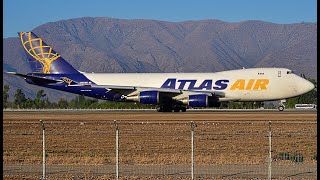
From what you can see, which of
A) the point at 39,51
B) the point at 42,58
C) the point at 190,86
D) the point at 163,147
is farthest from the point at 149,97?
the point at 163,147

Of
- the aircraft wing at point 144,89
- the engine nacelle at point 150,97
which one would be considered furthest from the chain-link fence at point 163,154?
the aircraft wing at point 144,89

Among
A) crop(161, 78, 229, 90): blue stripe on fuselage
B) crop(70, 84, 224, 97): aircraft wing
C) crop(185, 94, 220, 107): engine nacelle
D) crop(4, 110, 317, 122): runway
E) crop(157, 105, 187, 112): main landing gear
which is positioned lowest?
crop(4, 110, 317, 122): runway

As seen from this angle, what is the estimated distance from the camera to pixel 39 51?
2660 inches

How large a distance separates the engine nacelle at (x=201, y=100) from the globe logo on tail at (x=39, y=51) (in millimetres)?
15073

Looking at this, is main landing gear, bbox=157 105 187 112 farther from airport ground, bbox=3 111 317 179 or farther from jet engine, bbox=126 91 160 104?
airport ground, bbox=3 111 317 179

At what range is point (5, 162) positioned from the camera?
823 inches

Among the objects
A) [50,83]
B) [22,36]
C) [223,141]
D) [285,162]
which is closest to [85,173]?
[285,162]

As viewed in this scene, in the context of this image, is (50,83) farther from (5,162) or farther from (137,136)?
(5,162)

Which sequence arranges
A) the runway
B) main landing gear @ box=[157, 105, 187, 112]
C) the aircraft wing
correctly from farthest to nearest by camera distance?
1. main landing gear @ box=[157, 105, 187, 112]
2. the aircraft wing
3. the runway

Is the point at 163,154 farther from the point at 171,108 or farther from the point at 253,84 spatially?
the point at 171,108

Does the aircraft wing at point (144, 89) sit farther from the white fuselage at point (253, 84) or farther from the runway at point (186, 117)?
the runway at point (186, 117)

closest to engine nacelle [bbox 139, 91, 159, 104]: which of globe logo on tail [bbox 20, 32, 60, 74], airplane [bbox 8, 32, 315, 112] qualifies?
airplane [bbox 8, 32, 315, 112]

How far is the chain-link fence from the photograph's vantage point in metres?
18.5

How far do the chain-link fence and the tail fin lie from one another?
1260 inches
